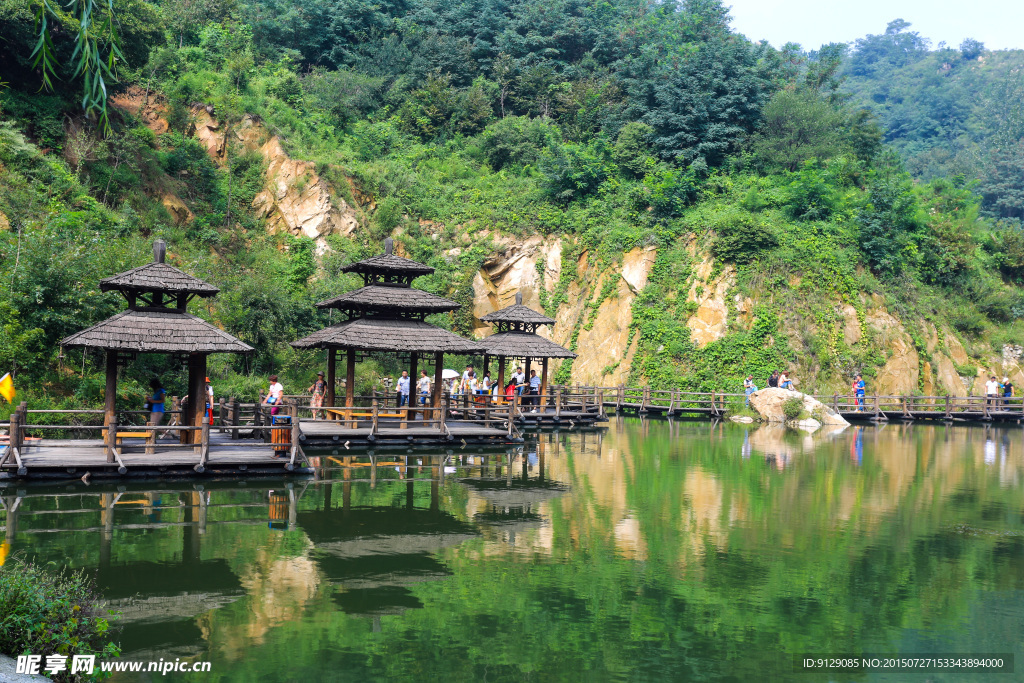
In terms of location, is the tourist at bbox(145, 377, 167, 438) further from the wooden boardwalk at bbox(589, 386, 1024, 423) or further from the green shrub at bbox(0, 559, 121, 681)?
the wooden boardwalk at bbox(589, 386, 1024, 423)

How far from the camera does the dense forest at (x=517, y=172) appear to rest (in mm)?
30453

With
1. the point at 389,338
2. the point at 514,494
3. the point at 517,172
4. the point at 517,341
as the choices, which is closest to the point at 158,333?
the point at 389,338

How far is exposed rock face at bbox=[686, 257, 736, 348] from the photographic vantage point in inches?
1359

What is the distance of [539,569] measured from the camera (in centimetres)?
1047

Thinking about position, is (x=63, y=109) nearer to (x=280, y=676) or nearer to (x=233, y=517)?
(x=233, y=517)

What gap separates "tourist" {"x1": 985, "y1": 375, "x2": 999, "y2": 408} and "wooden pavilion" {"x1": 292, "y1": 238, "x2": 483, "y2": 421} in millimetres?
23839

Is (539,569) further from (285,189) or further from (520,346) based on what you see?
(285,189)

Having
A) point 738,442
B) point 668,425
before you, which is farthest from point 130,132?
point 738,442

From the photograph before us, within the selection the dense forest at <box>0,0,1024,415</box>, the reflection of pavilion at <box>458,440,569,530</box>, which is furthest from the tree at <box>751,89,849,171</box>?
the reflection of pavilion at <box>458,440,569,530</box>

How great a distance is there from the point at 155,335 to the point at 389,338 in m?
6.33

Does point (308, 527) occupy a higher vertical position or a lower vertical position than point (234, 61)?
lower

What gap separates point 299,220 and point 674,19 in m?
26.3

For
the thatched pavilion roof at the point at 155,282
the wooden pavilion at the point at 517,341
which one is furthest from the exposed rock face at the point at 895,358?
the thatched pavilion roof at the point at 155,282

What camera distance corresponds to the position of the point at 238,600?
8.84 meters
